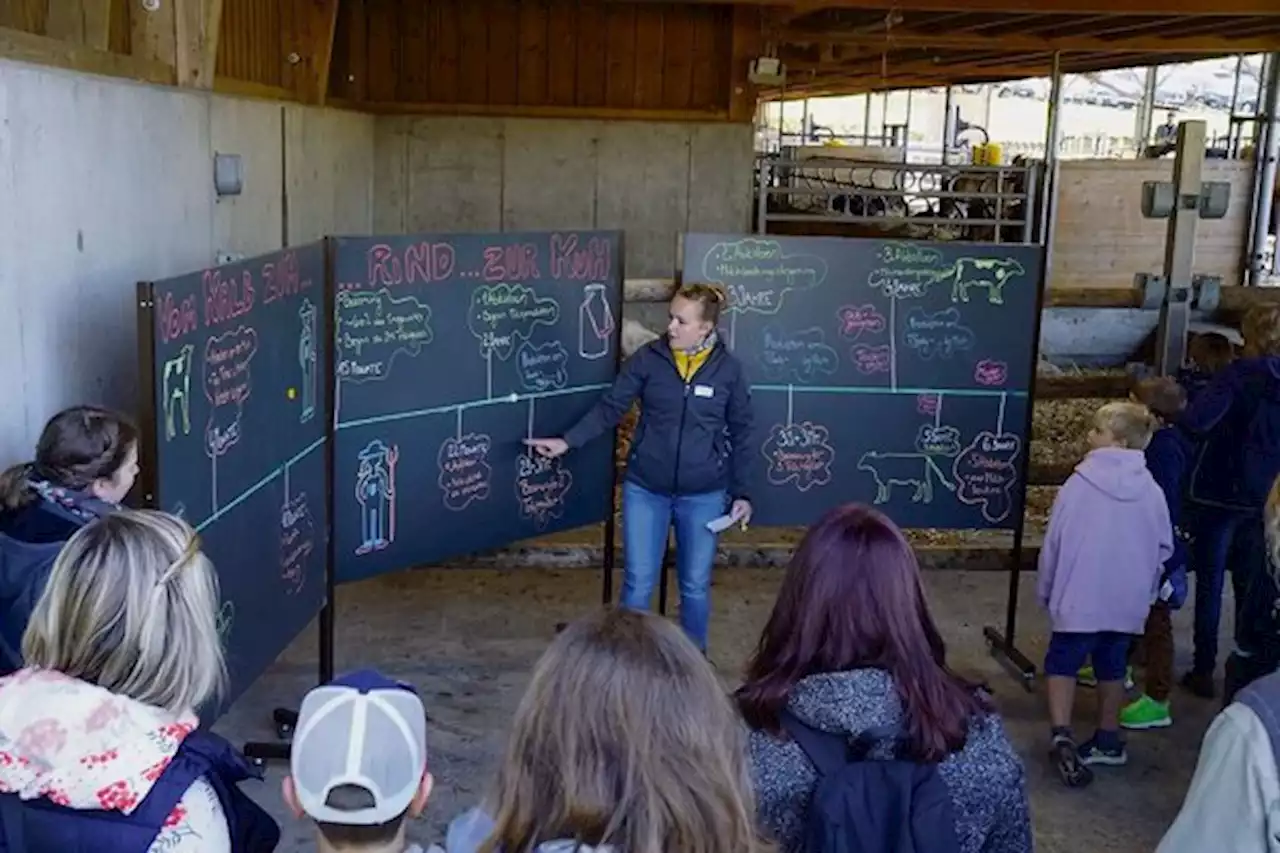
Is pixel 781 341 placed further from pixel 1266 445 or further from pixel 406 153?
pixel 406 153

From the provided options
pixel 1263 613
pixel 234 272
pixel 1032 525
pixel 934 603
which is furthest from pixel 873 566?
pixel 1032 525

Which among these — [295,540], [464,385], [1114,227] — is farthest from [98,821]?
[1114,227]

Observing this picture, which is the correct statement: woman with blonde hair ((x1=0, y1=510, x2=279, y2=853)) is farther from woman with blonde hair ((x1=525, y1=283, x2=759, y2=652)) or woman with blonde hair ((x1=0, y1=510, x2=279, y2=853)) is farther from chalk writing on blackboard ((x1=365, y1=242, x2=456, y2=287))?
woman with blonde hair ((x1=525, y1=283, x2=759, y2=652))

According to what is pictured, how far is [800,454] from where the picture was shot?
17.4 feet

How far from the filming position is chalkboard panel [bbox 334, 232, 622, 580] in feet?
14.6

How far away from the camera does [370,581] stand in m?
6.14

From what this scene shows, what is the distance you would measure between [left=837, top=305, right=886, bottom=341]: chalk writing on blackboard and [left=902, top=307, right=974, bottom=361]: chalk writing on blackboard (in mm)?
118

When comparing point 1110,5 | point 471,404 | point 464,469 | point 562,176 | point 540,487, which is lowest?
point 540,487

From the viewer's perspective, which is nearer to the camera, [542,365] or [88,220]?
[88,220]

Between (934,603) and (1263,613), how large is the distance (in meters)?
2.22

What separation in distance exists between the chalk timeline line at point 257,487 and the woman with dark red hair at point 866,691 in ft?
5.69

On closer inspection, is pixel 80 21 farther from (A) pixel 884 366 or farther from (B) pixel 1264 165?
(B) pixel 1264 165

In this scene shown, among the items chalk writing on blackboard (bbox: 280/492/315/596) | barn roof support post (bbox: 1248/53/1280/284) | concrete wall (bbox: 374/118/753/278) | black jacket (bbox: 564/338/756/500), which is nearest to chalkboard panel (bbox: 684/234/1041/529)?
black jacket (bbox: 564/338/756/500)

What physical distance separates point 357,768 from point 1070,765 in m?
3.19
